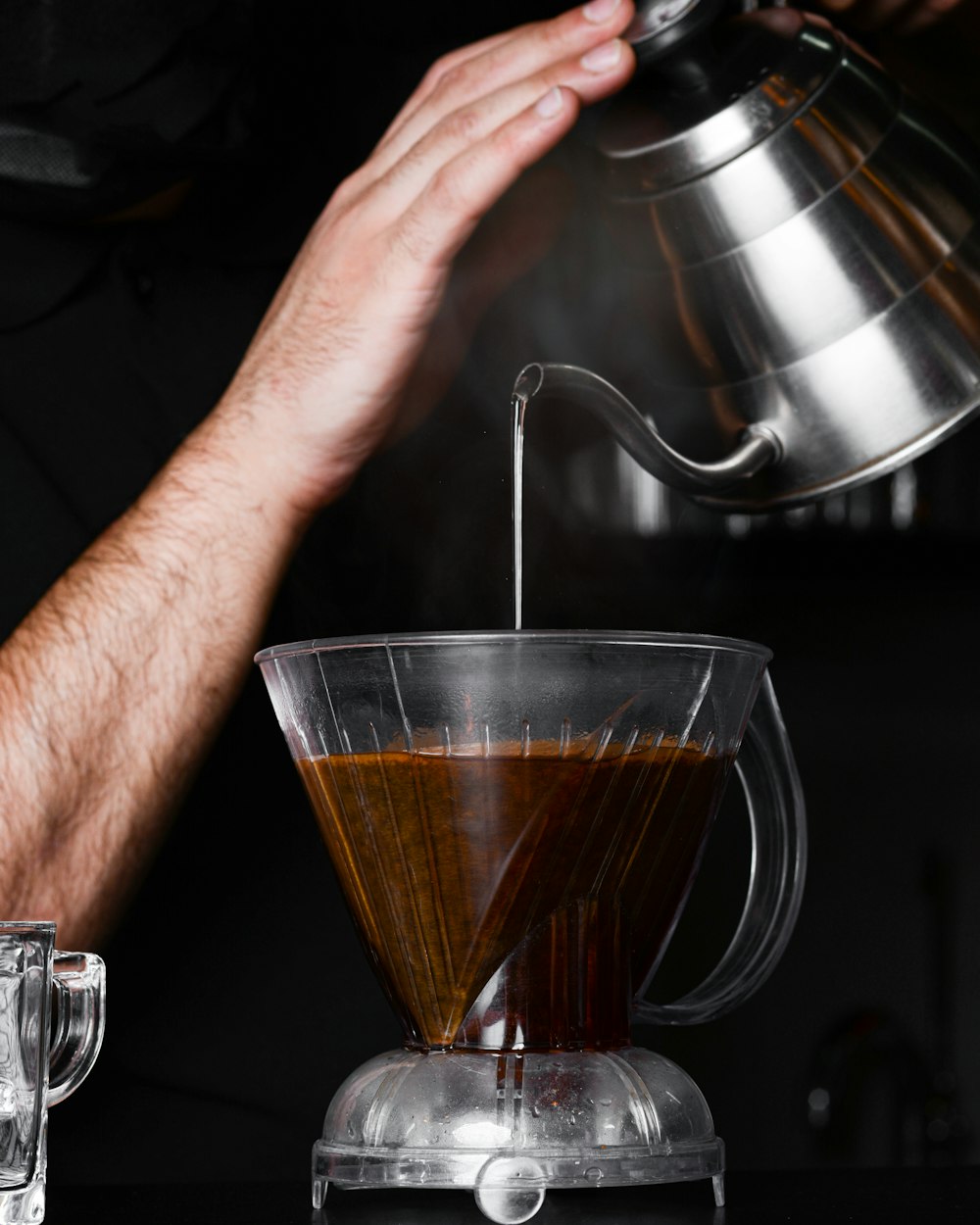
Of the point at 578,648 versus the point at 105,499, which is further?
the point at 105,499

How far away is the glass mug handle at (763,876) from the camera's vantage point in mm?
607

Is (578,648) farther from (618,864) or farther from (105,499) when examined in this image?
(105,499)

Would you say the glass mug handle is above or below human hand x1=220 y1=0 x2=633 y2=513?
below

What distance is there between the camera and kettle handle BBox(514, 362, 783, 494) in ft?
2.15

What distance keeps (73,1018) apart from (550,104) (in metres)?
0.54

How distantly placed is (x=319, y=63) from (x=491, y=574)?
0.55m

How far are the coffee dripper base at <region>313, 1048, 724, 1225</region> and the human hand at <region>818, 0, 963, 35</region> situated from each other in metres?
0.71

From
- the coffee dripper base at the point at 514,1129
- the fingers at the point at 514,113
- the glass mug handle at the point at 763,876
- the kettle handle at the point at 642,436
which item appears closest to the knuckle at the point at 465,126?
A: the fingers at the point at 514,113

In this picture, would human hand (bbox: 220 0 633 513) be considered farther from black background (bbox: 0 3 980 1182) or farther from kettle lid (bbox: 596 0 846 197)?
black background (bbox: 0 3 980 1182)

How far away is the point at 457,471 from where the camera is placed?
112 cm

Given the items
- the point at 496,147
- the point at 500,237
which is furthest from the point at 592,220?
the point at 496,147

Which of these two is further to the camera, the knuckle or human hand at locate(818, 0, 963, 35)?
human hand at locate(818, 0, 963, 35)

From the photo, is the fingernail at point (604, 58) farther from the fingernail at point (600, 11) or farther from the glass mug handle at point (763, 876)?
the glass mug handle at point (763, 876)

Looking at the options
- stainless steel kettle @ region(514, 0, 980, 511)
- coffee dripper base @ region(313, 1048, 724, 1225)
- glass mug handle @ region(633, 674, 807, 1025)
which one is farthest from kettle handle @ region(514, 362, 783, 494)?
coffee dripper base @ region(313, 1048, 724, 1225)
